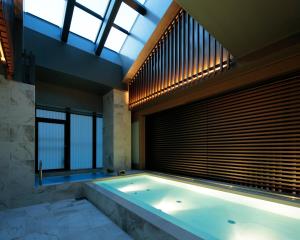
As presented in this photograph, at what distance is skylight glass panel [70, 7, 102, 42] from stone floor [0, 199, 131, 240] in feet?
13.8

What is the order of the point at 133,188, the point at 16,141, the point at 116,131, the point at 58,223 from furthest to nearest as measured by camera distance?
the point at 116,131 < the point at 133,188 < the point at 16,141 < the point at 58,223

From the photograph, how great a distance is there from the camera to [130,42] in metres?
4.93

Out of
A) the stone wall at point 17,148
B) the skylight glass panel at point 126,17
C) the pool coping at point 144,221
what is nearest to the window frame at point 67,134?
the stone wall at point 17,148

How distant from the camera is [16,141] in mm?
3406

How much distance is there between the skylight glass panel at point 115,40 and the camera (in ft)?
16.3

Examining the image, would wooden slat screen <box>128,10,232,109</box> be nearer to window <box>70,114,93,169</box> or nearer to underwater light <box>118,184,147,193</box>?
window <box>70,114,93,169</box>

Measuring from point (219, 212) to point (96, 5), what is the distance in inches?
201

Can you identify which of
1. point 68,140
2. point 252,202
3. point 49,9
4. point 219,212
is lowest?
point 219,212

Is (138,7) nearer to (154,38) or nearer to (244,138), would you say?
(154,38)

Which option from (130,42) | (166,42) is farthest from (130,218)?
(130,42)

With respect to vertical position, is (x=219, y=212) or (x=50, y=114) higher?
(x=50, y=114)

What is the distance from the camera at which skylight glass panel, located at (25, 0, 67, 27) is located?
3.98 metres

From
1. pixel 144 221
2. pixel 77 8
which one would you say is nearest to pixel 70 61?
pixel 77 8

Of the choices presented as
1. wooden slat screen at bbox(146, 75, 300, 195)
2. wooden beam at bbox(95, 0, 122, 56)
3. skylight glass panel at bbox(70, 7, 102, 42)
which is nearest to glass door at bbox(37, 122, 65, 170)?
wooden beam at bbox(95, 0, 122, 56)
